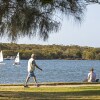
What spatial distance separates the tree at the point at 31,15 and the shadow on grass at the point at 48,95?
6.91ft

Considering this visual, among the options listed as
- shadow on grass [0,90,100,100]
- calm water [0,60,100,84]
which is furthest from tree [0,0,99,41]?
calm water [0,60,100,84]

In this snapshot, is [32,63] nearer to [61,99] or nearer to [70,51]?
[61,99]

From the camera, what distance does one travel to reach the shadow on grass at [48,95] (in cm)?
1739

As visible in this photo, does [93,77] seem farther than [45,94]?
Yes

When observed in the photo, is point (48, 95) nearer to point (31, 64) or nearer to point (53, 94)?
point (53, 94)

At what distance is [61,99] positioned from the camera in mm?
16812

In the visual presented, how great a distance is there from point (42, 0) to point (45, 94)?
13.1ft

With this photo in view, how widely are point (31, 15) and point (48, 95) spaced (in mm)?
3244

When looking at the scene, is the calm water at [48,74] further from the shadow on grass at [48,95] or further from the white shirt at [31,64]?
the shadow on grass at [48,95]

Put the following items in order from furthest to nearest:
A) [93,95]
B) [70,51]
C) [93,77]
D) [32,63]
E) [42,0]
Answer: [70,51]
[93,77]
[32,63]
[93,95]
[42,0]

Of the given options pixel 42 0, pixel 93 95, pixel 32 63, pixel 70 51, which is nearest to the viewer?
pixel 42 0

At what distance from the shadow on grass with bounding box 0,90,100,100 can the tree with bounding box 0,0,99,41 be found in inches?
82.9

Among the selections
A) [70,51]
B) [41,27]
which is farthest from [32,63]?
[70,51]

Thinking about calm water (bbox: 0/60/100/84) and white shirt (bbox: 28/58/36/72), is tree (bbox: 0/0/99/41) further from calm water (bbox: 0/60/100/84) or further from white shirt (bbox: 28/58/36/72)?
calm water (bbox: 0/60/100/84)
